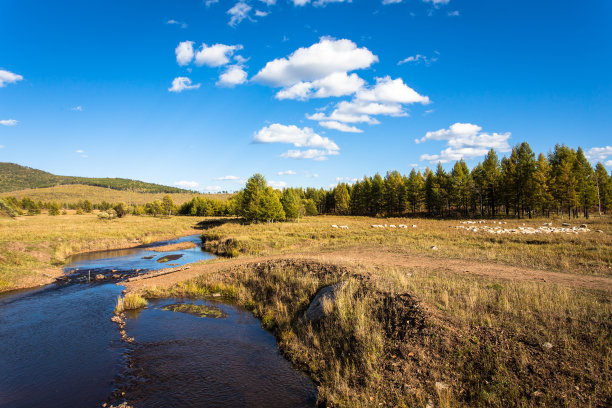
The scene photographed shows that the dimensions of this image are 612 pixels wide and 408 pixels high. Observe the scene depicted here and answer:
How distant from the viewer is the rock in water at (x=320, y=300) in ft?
36.8

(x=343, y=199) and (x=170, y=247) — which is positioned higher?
(x=343, y=199)

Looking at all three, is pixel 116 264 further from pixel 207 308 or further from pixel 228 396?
pixel 228 396

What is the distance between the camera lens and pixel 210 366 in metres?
9.79

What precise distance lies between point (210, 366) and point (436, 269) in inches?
515

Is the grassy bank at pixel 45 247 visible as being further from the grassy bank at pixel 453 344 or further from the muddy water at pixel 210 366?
the grassy bank at pixel 453 344

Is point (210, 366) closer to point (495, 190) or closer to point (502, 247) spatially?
point (502, 247)

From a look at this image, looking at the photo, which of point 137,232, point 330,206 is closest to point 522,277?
point 137,232

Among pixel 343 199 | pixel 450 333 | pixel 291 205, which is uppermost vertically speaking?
pixel 343 199

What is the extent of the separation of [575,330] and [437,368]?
13.0ft

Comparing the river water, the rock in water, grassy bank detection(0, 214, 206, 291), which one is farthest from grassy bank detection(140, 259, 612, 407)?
grassy bank detection(0, 214, 206, 291)

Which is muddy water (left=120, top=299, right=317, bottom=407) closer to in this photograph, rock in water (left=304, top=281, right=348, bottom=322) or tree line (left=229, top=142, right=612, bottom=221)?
rock in water (left=304, top=281, right=348, bottom=322)

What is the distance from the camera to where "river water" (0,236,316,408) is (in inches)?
322

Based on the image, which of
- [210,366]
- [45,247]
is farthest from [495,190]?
[45,247]

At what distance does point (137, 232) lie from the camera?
50.3 m
